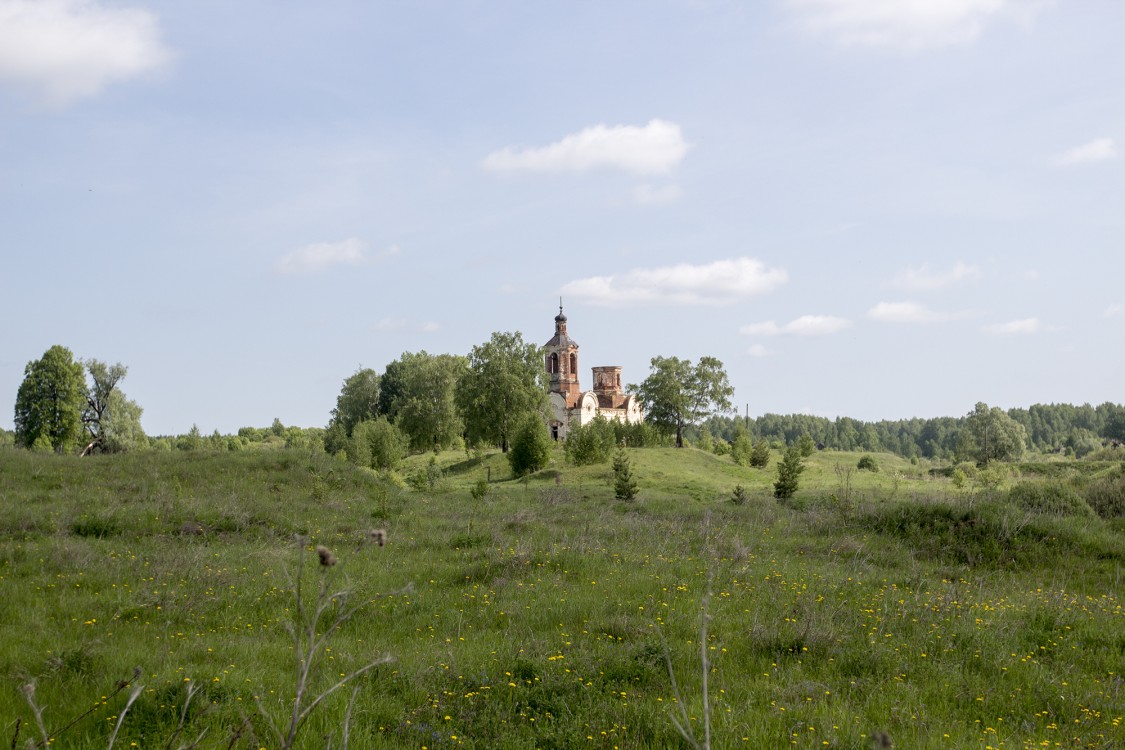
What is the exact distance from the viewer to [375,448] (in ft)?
170

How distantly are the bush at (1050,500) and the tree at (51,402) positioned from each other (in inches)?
2442

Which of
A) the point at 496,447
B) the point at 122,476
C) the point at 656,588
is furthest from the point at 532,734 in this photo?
the point at 496,447

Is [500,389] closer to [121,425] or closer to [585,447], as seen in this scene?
[585,447]

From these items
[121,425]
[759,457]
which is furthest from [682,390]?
[121,425]

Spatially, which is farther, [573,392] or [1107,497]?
[573,392]

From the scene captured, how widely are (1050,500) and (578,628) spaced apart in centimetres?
1396

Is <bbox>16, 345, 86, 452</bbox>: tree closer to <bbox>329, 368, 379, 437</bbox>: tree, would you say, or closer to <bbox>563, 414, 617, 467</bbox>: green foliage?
<bbox>329, 368, 379, 437</bbox>: tree

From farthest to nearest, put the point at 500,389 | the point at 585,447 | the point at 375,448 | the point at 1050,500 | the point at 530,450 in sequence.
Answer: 1. the point at 500,389
2. the point at 375,448
3. the point at 585,447
4. the point at 530,450
5. the point at 1050,500

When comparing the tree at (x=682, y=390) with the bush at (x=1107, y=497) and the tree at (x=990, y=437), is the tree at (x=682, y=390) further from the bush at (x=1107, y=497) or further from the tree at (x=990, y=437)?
the bush at (x=1107, y=497)

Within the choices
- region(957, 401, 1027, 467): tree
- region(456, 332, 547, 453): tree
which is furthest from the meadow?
region(957, 401, 1027, 467): tree

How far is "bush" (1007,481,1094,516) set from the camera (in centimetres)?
1663

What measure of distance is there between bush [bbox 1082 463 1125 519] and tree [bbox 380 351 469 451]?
5814 centimetres

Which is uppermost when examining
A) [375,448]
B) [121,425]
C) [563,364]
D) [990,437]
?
[563,364]

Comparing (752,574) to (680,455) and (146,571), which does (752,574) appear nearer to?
(146,571)
